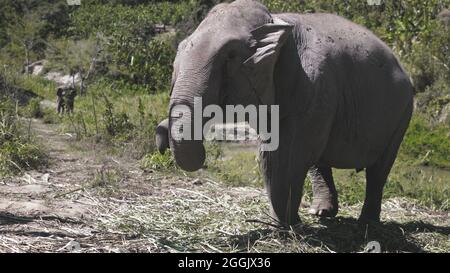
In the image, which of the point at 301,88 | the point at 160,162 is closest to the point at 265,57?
the point at 301,88

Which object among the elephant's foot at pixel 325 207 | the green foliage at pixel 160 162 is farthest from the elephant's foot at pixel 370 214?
the green foliage at pixel 160 162

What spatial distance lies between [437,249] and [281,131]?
69.6 inches

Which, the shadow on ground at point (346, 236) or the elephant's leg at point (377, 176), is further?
the elephant's leg at point (377, 176)

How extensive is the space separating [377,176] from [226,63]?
2415 mm

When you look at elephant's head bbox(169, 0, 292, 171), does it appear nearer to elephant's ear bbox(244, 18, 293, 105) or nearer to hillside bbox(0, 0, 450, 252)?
elephant's ear bbox(244, 18, 293, 105)

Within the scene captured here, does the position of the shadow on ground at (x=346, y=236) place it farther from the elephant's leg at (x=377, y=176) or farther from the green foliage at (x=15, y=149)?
Result: the green foliage at (x=15, y=149)

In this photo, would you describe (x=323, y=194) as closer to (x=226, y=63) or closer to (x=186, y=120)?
(x=226, y=63)

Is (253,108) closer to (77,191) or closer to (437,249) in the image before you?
(437,249)

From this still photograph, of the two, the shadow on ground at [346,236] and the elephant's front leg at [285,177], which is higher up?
the elephant's front leg at [285,177]

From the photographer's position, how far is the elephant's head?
4.55 m

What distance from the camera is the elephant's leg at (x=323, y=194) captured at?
6746mm

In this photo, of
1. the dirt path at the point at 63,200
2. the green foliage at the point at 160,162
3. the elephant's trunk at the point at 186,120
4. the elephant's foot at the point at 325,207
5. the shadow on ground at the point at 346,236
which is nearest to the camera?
the elephant's trunk at the point at 186,120

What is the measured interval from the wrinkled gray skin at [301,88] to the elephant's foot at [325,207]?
0.01m

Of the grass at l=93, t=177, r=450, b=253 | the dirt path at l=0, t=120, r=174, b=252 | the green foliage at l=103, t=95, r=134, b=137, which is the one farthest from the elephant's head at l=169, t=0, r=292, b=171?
the green foliage at l=103, t=95, r=134, b=137
